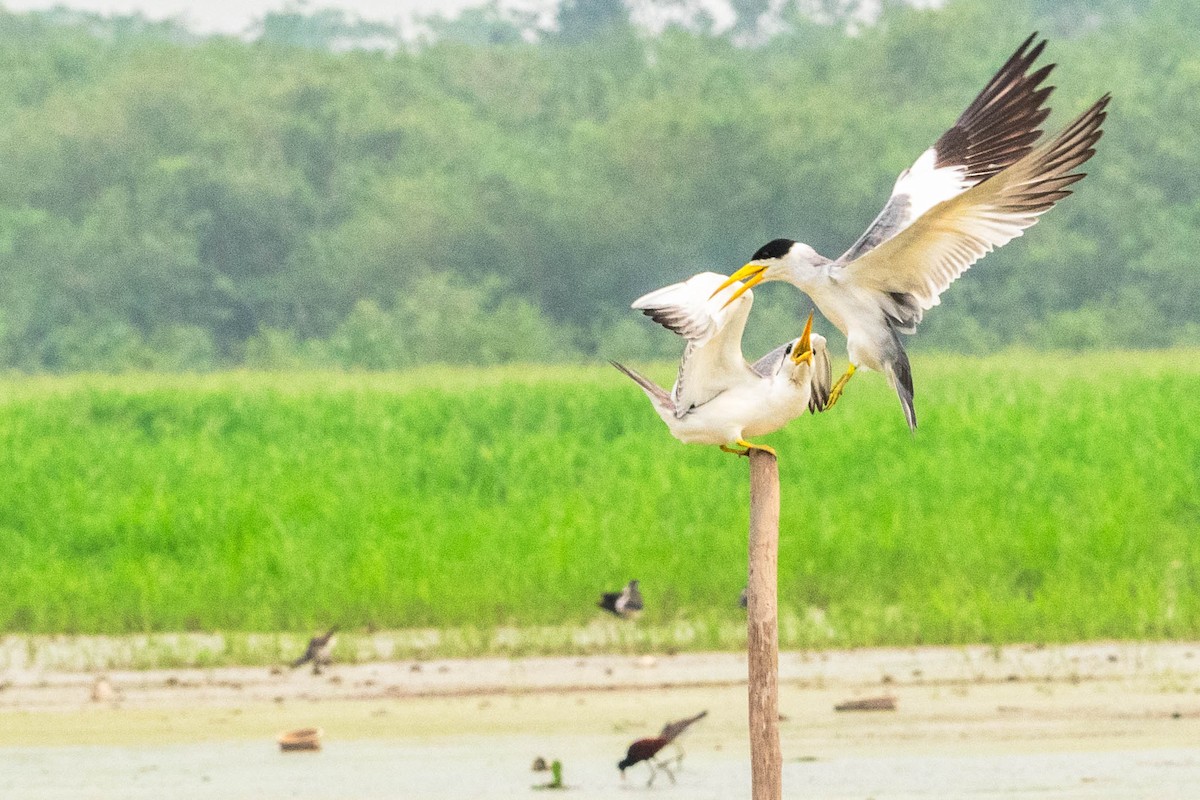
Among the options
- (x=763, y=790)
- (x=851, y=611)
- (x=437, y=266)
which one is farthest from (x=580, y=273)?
(x=763, y=790)

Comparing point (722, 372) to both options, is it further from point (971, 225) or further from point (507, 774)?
point (507, 774)

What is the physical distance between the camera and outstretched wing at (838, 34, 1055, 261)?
14.2ft

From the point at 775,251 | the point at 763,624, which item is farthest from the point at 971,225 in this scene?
the point at 763,624

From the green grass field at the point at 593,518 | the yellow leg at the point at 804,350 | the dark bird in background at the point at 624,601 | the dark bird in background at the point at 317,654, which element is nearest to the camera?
the yellow leg at the point at 804,350

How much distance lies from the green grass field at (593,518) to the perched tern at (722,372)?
18.1 ft

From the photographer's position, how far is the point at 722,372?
4148 mm

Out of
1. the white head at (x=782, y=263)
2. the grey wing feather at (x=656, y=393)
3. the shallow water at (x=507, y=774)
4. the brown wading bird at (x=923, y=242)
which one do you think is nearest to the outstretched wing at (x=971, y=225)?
the brown wading bird at (x=923, y=242)

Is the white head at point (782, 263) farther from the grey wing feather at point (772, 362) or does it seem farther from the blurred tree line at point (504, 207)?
the blurred tree line at point (504, 207)

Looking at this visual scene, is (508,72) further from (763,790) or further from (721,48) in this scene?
(763,790)

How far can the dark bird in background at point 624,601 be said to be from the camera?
9.68 m

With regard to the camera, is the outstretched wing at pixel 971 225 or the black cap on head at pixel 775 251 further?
the outstretched wing at pixel 971 225

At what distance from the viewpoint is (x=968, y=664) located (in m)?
9.18

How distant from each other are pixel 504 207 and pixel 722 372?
34972 millimetres

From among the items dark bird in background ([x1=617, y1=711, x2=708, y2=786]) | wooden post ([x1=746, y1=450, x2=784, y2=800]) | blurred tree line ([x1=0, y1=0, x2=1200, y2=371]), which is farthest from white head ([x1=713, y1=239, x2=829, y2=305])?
blurred tree line ([x1=0, y1=0, x2=1200, y2=371])
